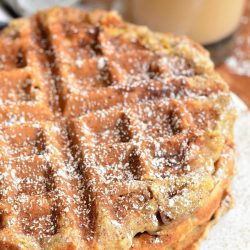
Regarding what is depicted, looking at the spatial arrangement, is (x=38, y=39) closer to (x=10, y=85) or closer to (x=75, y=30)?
(x=75, y=30)

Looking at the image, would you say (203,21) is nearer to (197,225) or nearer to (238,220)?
(238,220)

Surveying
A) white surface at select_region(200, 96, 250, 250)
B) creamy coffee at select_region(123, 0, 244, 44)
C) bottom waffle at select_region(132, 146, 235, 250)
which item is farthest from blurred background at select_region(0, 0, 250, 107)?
bottom waffle at select_region(132, 146, 235, 250)

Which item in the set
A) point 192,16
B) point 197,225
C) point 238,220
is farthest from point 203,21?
point 197,225

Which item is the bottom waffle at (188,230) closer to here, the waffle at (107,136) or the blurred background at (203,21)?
the waffle at (107,136)

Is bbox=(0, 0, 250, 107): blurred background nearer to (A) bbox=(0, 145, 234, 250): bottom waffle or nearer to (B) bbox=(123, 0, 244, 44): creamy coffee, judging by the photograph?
(B) bbox=(123, 0, 244, 44): creamy coffee

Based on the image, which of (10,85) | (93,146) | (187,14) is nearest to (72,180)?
Answer: (93,146)
